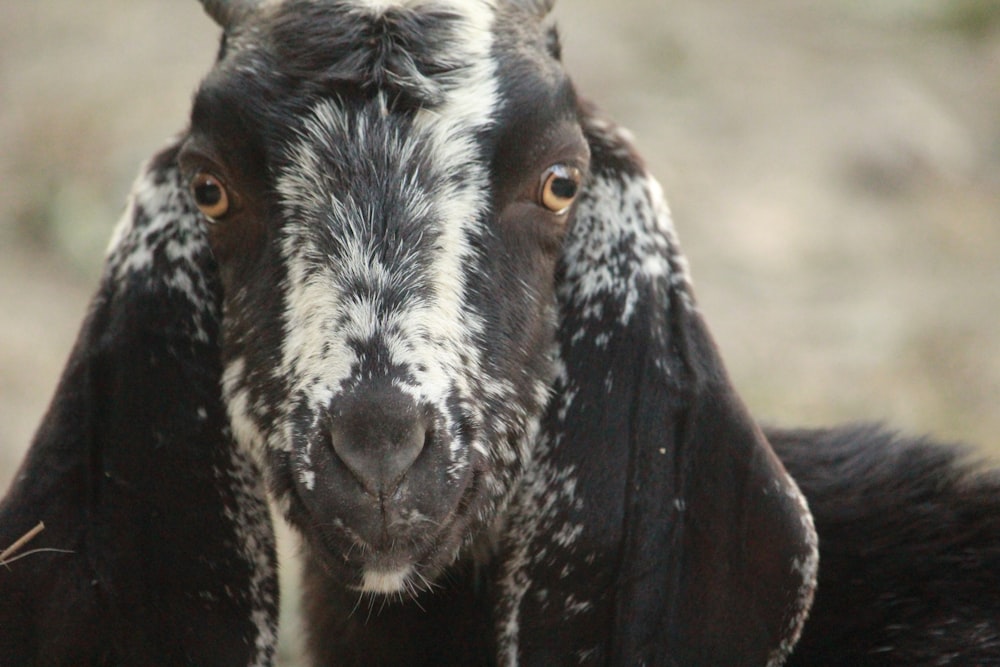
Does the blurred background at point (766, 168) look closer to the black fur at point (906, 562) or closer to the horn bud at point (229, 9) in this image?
the black fur at point (906, 562)

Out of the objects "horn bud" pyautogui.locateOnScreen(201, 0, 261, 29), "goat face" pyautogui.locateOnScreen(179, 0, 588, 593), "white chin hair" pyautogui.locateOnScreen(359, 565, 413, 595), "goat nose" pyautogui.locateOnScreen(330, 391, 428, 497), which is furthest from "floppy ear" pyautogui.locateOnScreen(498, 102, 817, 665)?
"horn bud" pyautogui.locateOnScreen(201, 0, 261, 29)

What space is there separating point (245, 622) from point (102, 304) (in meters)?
1.01

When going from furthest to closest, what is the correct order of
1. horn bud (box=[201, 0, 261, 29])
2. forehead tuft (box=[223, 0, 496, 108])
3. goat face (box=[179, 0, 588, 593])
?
1. horn bud (box=[201, 0, 261, 29])
2. forehead tuft (box=[223, 0, 496, 108])
3. goat face (box=[179, 0, 588, 593])

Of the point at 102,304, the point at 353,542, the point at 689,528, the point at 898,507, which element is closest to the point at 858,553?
the point at 898,507

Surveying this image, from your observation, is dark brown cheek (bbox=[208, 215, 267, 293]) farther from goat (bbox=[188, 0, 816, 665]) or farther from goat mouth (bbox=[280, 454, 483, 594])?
goat mouth (bbox=[280, 454, 483, 594])

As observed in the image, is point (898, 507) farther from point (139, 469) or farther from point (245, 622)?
point (139, 469)

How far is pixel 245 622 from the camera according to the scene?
12.8 ft

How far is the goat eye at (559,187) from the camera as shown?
3731mm

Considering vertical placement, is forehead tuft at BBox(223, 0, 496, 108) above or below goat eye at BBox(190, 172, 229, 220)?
above

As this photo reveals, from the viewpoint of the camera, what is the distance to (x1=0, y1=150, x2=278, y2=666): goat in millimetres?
3865

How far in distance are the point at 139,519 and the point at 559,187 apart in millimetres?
1504

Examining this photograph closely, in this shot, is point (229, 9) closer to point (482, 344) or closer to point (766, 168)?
point (482, 344)

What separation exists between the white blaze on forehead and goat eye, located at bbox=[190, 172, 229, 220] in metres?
0.24

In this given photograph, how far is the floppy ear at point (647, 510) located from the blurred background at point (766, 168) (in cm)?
320
